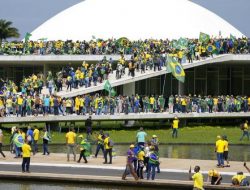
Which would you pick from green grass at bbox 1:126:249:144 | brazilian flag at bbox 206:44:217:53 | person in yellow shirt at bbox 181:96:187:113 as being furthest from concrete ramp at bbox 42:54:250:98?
person in yellow shirt at bbox 181:96:187:113

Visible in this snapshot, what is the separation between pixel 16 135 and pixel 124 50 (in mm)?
23420

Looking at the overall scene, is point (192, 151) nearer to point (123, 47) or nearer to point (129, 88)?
point (129, 88)

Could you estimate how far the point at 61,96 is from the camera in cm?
4247

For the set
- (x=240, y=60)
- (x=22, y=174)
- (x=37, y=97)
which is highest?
(x=240, y=60)

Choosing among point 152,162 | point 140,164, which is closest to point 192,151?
point 140,164

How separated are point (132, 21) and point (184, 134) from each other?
27.6 meters

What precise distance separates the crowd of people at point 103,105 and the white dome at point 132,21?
19.4 metres

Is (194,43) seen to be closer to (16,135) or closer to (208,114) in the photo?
(208,114)


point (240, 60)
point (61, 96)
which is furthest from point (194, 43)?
point (61, 96)

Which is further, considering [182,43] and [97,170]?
[182,43]

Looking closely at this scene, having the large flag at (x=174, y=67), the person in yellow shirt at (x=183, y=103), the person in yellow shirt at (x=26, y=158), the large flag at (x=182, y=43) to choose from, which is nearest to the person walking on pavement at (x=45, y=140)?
the person in yellow shirt at (x=26, y=158)

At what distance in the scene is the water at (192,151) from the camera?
31.0m

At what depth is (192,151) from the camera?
33188 mm

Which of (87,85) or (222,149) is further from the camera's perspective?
(87,85)
